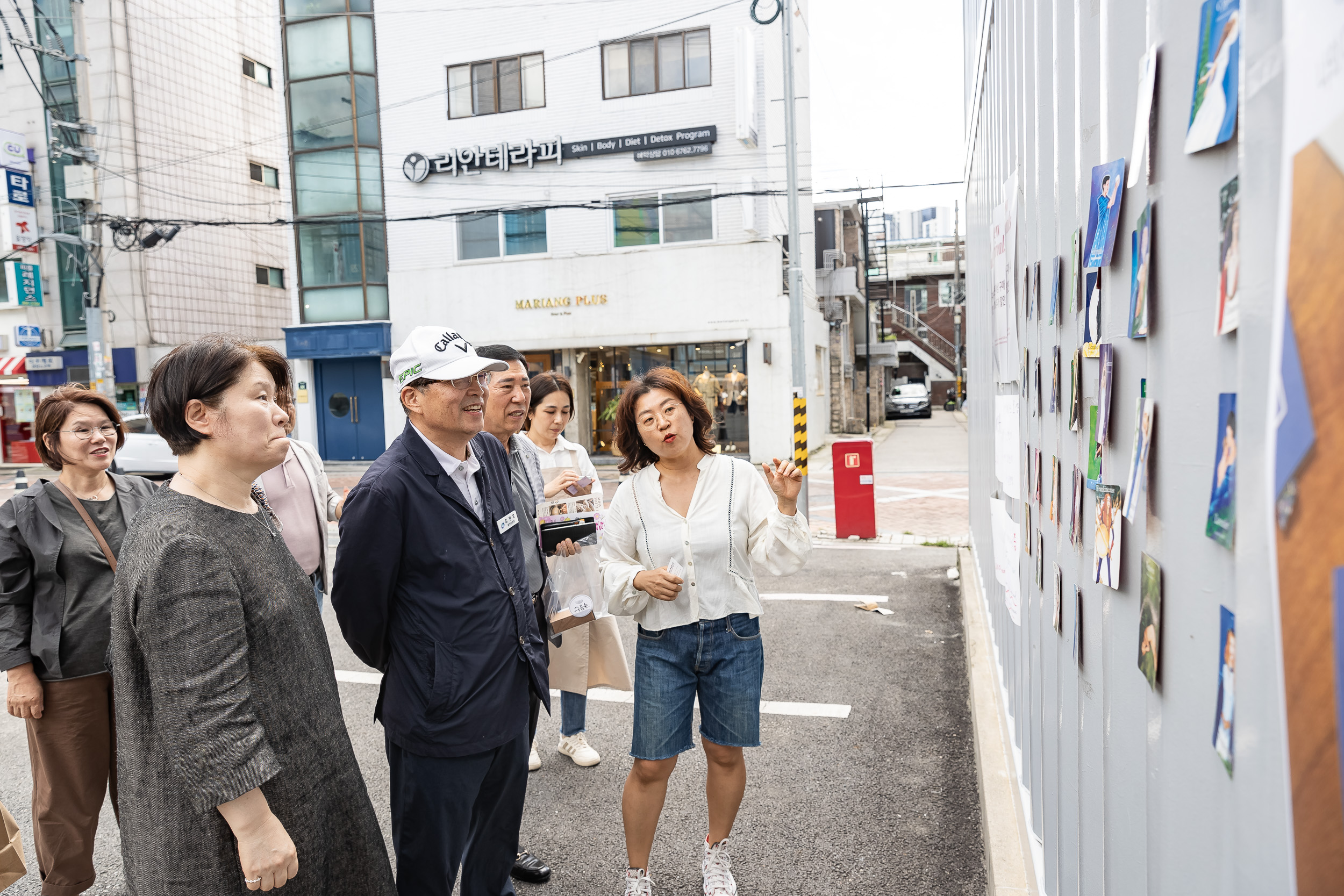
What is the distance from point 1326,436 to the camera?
1.83 ft

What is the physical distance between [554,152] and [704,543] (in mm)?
17628

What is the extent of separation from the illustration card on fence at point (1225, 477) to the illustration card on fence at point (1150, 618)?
277 millimetres

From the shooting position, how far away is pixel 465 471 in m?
2.75

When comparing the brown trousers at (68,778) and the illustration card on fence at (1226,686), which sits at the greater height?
the illustration card on fence at (1226,686)

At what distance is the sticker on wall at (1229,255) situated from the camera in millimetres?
852

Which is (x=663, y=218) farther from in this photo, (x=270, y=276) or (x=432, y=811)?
(x=432, y=811)

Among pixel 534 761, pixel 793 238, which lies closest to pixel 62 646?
pixel 534 761

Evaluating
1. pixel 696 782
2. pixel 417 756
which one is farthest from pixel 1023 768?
pixel 417 756

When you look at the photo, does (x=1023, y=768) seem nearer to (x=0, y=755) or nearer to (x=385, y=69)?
(x=0, y=755)

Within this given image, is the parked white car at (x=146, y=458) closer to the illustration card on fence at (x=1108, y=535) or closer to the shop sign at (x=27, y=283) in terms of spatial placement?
the shop sign at (x=27, y=283)

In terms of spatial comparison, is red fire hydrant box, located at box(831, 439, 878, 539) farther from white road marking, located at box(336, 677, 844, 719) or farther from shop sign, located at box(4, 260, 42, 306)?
shop sign, located at box(4, 260, 42, 306)

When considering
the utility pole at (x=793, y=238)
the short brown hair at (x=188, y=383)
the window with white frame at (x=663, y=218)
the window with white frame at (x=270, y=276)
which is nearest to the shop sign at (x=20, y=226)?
the window with white frame at (x=270, y=276)

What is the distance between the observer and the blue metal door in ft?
70.9

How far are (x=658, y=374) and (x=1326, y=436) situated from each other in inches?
108
